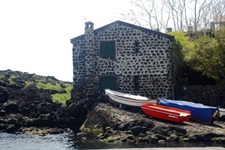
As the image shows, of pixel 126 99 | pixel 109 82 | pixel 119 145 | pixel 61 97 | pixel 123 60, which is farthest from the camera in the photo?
pixel 61 97

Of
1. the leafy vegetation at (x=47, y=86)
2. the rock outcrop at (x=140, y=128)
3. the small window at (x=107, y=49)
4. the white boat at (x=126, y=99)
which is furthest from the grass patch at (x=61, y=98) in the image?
the rock outcrop at (x=140, y=128)

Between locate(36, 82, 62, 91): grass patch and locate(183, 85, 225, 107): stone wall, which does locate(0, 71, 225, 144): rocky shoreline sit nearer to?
locate(36, 82, 62, 91): grass patch

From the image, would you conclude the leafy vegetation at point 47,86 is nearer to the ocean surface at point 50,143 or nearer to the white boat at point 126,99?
the white boat at point 126,99

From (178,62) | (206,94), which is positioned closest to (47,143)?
(206,94)

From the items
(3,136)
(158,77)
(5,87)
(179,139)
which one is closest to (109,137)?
(179,139)

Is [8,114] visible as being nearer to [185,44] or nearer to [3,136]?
[3,136]

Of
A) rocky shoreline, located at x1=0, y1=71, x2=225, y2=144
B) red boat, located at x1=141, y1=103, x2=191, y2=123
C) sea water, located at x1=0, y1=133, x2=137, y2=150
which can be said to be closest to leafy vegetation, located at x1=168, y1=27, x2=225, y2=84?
rocky shoreline, located at x1=0, y1=71, x2=225, y2=144

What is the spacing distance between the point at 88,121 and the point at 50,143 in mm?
6434

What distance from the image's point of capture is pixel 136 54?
126 feet

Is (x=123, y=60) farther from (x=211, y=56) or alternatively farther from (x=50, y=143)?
(x=50, y=143)

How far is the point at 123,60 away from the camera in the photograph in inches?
1517

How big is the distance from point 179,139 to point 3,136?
12.8m

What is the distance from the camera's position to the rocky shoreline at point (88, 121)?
90.6ft

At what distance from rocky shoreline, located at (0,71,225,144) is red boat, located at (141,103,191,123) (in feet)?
1.40
